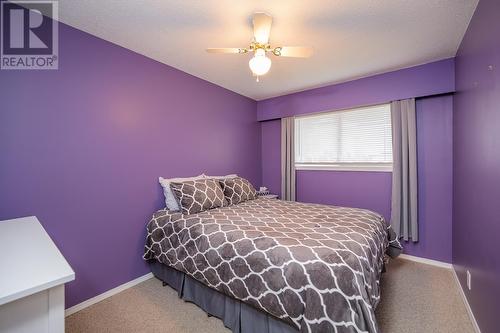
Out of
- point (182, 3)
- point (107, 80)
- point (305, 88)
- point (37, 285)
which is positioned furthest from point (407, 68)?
point (37, 285)

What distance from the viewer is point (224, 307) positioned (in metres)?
1.72

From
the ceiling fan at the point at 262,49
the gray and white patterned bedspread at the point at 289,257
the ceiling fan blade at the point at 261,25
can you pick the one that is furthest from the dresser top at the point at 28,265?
the ceiling fan blade at the point at 261,25

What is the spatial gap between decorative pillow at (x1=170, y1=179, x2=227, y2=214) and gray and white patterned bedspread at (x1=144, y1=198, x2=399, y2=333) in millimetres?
122

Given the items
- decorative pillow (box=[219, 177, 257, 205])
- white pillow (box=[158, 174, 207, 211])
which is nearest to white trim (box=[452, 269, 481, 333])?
decorative pillow (box=[219, 177, 257, 205])

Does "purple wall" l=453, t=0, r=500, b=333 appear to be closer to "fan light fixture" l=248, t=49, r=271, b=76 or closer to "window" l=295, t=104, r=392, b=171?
"window" l=295, t=104, r=392, b=171

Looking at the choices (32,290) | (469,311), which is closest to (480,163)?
(469,311)

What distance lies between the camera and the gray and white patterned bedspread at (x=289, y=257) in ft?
3.91

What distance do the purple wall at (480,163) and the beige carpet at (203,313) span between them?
19 centimetres

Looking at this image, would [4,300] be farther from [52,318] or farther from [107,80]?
[107,80]

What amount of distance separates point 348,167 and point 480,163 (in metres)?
1.70

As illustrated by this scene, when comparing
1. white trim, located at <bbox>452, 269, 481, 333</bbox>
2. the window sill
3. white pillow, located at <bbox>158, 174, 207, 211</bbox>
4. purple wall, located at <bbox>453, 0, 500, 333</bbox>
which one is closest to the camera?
purple wall, located at <bbox>453, 0, 500, 333</bbox>

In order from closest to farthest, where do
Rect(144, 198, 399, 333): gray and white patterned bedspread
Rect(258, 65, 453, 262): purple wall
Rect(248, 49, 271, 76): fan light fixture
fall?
1. Rect(144, 198, 399, 333): gray and white patterned bedspread
2. Rect(248, 49, 271, 76): fan light fixture
3. Rect(258, 65, 453, 262): purple wall

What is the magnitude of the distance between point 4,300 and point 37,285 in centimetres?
8

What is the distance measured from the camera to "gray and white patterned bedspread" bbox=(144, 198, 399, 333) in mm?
1192
